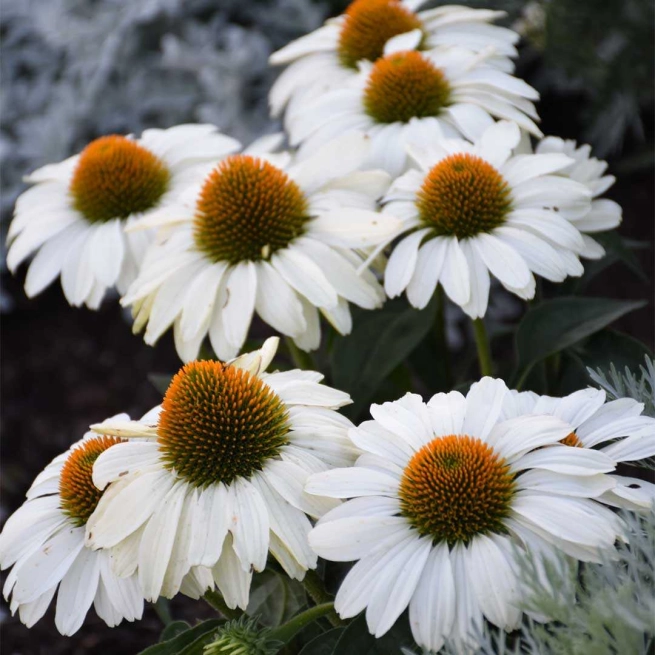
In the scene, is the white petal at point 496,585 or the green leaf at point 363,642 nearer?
the white petal at point 496,585

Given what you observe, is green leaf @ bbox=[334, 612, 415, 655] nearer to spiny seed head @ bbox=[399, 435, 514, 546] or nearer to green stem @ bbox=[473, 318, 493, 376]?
spiny seed head @ bbox=[399, 435, 514, 546]

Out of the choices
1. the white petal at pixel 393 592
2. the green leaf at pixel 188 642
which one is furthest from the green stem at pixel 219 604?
the white petal at pixel 393 592

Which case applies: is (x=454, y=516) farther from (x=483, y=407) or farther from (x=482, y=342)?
(x=482, y=342)

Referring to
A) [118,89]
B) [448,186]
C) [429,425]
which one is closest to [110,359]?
[118,89]

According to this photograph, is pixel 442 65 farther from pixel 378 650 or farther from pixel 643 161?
pixel 643 161

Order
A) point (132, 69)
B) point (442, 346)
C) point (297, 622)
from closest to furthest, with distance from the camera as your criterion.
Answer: point (297, 622)
point (442, 346)
point (132, 69)

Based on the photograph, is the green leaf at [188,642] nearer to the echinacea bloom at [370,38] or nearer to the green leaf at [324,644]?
the green leaf at [324,644]

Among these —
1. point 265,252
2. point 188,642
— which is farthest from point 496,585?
point 265,252
